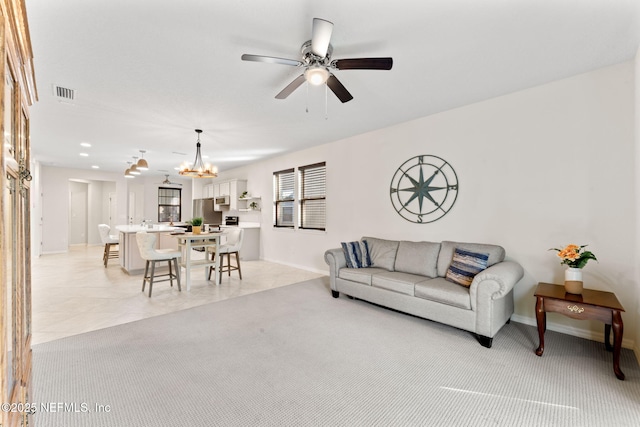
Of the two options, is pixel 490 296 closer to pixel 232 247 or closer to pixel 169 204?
pixel 232 247

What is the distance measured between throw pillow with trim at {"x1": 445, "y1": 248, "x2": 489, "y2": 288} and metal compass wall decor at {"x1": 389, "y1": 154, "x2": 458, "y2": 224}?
2.62 ft

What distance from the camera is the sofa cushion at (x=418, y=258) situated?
3600 millimetres

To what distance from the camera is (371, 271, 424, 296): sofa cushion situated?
3.26m

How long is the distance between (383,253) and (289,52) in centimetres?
285

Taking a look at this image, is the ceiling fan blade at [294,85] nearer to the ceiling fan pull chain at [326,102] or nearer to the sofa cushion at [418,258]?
the ceiling fan pull chain at [326,102]

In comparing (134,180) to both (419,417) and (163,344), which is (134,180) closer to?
(163,344)

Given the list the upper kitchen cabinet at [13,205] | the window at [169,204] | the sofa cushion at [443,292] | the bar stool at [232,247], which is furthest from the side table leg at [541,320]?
the window at [169,204]

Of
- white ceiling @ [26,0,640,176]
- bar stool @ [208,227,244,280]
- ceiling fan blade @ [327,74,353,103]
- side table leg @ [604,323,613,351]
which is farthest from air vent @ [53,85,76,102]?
side table leg @ [604,323,613,351]

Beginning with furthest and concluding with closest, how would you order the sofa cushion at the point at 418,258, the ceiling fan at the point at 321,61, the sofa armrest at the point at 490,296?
the sofa cushion at the point at 418,258, the sofa armrest at the point at 490,296, the ceiling fan at the point at 321,61

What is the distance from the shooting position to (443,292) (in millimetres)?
2965

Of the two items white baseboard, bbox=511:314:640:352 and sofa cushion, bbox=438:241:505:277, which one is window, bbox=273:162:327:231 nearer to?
sofa cushion, bbox=438:241:505:277

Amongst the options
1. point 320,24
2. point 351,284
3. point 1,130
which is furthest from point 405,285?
point 1,130

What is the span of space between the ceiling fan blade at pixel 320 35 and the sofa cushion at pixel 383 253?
2798mm

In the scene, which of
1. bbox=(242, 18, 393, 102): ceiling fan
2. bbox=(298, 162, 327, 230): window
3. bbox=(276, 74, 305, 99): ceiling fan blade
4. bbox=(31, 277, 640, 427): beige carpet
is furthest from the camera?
bbox=(298, 162, 327, 230): window
